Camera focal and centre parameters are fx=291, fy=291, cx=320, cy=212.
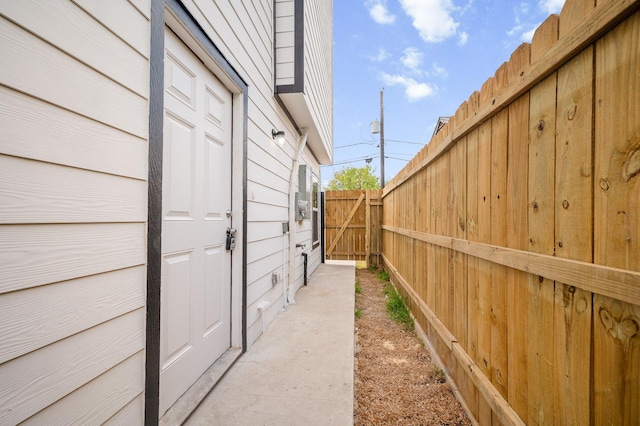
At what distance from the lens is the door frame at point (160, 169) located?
1.27 m

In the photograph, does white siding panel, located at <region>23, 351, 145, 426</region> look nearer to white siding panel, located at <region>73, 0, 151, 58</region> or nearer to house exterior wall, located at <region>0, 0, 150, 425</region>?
house exterior wall, located at <region>0, 0, 150, 425</region>

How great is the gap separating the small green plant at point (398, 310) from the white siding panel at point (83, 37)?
3.21 meters

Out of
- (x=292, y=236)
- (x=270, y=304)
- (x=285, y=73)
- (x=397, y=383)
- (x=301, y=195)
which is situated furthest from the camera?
(x=301, y=195)

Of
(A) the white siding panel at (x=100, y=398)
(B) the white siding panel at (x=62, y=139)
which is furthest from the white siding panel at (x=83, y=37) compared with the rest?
(A) the white siding panel at (x=100, y=398)

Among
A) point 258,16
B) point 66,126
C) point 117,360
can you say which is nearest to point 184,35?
point 66,126

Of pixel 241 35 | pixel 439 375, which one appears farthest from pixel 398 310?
pixel 241 35

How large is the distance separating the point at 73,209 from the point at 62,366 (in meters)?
0.49

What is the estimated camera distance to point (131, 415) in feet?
3.83

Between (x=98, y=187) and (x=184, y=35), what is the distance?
1113mm

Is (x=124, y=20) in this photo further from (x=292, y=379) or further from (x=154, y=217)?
(x=292, y=379)

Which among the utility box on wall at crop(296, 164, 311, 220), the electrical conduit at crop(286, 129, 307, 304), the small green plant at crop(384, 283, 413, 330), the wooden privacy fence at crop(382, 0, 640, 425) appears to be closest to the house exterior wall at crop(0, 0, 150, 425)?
the wooden privacy fence at crop(382, 0, 640, 425)

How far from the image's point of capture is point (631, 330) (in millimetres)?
790

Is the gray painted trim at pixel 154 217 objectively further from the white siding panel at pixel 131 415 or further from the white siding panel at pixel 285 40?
the white siding panel at pixel 285 40

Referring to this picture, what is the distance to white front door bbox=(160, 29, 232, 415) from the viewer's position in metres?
1.59
